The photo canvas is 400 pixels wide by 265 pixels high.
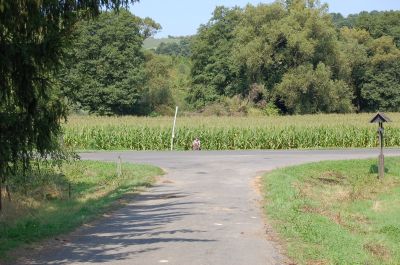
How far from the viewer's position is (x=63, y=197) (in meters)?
19.3

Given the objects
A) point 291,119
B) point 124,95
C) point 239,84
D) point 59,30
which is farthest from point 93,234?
point 239,84

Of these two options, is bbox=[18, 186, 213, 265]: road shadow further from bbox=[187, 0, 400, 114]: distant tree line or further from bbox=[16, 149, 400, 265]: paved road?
bbox=[187, 0, 400, 114]: distant tree line

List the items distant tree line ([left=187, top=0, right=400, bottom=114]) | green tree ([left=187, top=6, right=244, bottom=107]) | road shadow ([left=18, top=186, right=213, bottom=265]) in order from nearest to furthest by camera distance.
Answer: road shadow ([left=18, top=186, right=213, bottom=265]) < distant tree line ([left=187, top=0, right=400, bottom=114]) < green tree ([left=187, top=6, right=244, bottom=107])

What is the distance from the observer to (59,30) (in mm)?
10430

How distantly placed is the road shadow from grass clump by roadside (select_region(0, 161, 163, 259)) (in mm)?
614

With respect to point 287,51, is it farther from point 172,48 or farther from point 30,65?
point 172,48

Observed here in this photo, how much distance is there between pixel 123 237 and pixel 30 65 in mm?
3713

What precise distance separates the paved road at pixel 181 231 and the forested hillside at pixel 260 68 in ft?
144

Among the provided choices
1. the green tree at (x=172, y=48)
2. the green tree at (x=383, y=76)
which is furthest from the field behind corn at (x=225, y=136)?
the green tree at (x=172, y=48)

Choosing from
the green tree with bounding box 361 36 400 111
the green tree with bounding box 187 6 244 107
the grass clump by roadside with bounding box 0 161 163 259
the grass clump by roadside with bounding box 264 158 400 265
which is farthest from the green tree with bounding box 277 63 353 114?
the grass clump by roadside with bounding box 0 161 163 259

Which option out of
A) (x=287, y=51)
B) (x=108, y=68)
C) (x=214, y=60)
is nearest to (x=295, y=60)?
(x=287, y=51)

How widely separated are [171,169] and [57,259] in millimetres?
16699

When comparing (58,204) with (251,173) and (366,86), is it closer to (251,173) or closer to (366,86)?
(251,173)

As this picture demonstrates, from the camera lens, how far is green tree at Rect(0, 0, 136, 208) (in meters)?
9.66
